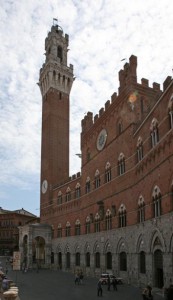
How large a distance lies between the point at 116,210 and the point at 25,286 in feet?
36.6

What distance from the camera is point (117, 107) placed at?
121 feet

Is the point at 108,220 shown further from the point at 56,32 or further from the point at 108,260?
the point at 56,32

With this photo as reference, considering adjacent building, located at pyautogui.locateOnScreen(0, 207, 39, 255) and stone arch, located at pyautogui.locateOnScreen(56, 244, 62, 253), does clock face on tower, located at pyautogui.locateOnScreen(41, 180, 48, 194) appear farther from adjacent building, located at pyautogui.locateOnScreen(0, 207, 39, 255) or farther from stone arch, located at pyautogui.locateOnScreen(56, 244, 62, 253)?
→ adjacent building, located at pyautogui.locateOnScreen(0, 207, 39, 255)

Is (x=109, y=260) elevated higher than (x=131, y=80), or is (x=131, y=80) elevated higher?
(x=131, y=80)

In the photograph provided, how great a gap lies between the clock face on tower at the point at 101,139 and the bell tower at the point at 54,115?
1779 cm

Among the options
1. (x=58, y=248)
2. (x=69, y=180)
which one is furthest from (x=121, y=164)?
(x=58, y=248)

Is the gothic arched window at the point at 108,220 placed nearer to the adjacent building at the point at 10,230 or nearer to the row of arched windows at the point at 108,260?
the row of arched windows at the point at 108,260

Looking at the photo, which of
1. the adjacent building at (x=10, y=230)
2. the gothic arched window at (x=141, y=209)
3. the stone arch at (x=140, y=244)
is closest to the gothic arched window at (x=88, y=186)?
the gothic arched window at (x=141, y=209)

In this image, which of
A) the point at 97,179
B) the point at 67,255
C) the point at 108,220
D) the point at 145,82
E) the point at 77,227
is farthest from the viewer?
the point at 67,255

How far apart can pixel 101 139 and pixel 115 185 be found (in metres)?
7.63

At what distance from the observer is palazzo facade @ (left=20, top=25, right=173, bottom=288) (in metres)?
24.2

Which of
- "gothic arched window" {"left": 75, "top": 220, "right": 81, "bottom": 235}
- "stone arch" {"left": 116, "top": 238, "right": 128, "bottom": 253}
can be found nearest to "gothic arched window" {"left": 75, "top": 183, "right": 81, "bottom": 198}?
"gothic arched window" {"left": 75, "top": 220, "right": 81, "bottom": 235}

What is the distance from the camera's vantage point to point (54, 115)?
60.8 m

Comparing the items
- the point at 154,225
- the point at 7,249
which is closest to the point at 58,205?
the point at 154,225
